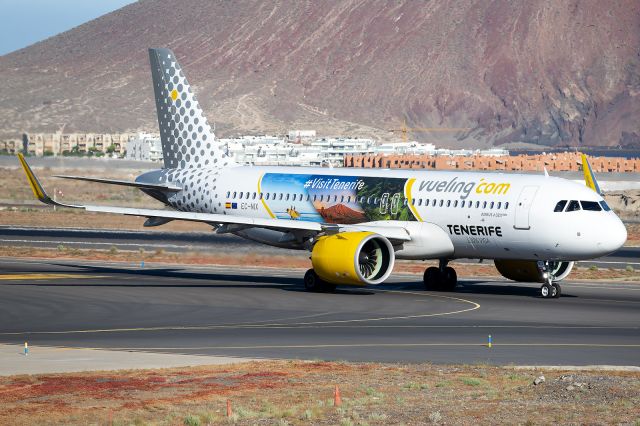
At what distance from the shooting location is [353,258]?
46.3 m

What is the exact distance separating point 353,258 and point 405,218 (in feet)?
12.8

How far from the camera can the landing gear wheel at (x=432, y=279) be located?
50719mm

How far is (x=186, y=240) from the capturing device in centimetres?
7262

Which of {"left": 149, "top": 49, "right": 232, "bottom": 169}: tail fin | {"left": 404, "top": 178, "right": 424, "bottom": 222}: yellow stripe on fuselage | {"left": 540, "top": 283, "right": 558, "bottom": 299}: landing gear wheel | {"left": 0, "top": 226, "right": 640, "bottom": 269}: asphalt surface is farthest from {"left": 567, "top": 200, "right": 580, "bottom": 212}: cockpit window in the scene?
{"left": 0, "top": 226, "right": 640, "bottom": 269}: asphalt surface

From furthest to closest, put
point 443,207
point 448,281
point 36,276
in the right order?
point 36,276, point 448,281, point 443,207

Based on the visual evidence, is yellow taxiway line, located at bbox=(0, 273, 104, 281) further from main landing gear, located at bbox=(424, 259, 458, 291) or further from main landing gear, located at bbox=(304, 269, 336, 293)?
main landing gear, located at bbox=(424, 259, 458, 291)

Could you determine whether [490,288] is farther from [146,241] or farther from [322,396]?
[146,241]

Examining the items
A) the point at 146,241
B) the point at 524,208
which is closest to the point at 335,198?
the point at 524,208

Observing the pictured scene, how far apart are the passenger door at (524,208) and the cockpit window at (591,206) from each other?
5.95 feet

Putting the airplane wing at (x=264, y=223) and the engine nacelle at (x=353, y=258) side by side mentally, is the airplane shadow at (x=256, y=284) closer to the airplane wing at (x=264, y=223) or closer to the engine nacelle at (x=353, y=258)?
the engine nacelle at (x=353, y=258)

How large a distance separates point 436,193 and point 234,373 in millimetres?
21964

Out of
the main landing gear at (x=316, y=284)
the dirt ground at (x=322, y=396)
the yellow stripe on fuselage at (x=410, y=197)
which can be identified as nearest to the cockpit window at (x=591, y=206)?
the yellow stripe on fuselage at (x=410, y=197)

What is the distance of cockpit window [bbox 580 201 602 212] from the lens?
151 ft

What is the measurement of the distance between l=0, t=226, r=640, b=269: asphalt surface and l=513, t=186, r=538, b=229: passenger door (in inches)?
702
